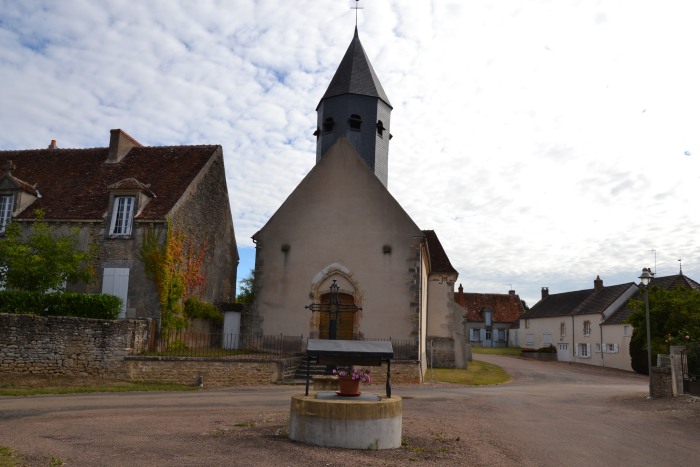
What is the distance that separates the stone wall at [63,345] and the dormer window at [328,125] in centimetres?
1240

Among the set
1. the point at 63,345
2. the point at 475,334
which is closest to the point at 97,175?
the point at 63,345

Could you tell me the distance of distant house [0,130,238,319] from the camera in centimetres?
2028

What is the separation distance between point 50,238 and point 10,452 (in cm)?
1357

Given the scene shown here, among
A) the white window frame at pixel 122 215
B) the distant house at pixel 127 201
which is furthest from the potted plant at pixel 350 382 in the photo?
the white window frame at pixel 122 215

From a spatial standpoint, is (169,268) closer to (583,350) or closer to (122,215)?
(122,215)

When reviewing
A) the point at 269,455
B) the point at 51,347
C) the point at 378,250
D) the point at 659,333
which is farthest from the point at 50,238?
the point at 659,333

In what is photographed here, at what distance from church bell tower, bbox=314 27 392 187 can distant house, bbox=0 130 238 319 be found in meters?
5.08

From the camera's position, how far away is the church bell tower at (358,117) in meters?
24.8

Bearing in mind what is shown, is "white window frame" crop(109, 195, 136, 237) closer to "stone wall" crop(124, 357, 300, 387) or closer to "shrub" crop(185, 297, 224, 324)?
"shrub" crop(185, 297, 224, 324)

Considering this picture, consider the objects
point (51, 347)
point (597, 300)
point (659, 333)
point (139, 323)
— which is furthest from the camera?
point (597, 300)

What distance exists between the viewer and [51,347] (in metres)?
16.7

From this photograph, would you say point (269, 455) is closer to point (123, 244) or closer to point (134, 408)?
point (134, 408)

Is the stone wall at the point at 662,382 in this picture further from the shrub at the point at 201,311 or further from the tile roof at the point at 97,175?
the tile roof at the point at 97,175

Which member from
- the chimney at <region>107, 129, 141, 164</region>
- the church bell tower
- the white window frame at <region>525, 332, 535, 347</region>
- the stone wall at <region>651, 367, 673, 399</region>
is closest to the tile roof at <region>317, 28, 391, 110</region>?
the church bell tower
